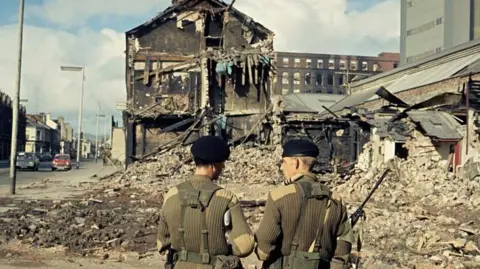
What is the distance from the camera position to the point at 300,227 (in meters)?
4.11

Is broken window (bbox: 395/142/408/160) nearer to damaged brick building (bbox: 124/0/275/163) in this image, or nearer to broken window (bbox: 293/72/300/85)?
damaged brick building (bbox: 124/0/275/163)

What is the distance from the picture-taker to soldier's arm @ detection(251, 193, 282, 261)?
409 cm

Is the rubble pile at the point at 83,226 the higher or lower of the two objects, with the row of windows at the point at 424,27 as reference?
lower

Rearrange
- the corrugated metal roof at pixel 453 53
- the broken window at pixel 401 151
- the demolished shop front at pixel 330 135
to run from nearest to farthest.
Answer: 1. the broken window at pixel 401 151
2. the demolished shop front at pixel 330 135
3. the corrugated metal roof at pixel 453 53

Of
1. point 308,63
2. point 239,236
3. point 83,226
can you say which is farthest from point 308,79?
point 239,236

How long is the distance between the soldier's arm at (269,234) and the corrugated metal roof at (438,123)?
1887 centimetres

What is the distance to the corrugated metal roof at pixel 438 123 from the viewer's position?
21.8 meters

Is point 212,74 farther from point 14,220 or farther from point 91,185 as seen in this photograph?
point 14,220

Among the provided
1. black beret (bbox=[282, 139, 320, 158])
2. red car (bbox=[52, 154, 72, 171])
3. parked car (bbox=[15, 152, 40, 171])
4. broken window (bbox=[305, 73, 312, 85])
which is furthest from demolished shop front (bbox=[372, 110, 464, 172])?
broken window (bbox=[305, 73, 312, 85])

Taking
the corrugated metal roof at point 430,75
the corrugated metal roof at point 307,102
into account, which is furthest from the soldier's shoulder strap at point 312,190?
the corrugated metal roof at point 307,102

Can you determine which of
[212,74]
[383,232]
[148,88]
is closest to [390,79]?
[212,74]

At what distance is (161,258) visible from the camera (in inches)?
391

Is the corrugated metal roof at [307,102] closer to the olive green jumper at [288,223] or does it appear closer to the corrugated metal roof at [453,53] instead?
the corrugated metal roof at [453,53]

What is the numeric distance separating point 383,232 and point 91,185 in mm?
17222
